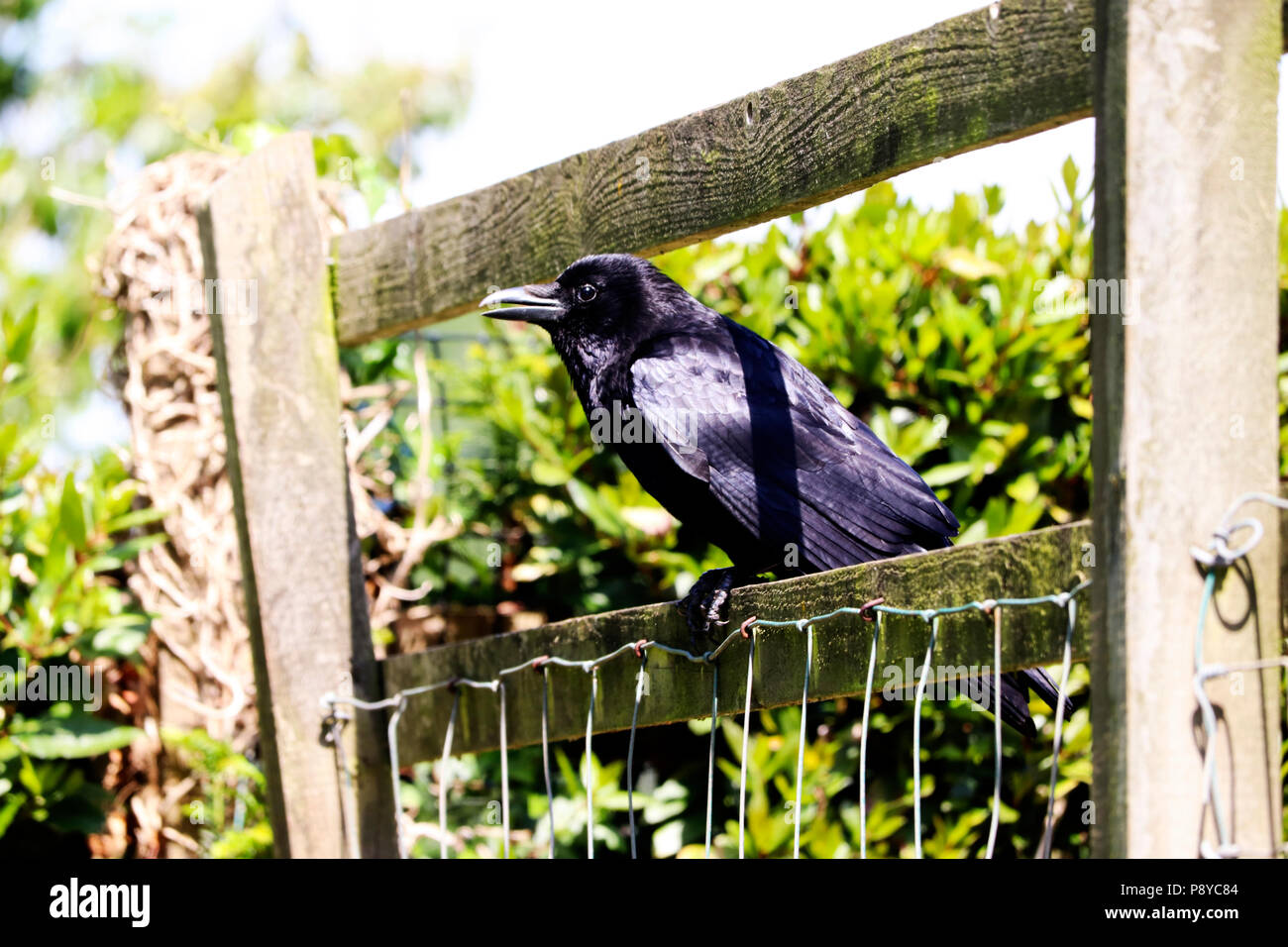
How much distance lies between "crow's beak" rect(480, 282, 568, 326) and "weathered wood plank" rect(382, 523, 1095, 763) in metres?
0.80

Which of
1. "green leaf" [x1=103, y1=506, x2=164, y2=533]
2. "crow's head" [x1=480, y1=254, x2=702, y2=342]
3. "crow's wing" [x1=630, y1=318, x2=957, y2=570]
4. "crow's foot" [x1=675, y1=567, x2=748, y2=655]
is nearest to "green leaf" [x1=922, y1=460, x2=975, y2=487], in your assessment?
"crow's wing" [x1=630, y1=318, x2=957, y2=570]

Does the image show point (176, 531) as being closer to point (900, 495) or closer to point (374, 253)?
point (374, 253)

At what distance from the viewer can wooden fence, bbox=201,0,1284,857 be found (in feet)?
4.39

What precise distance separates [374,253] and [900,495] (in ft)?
4.23

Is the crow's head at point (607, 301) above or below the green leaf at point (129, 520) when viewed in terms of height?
above

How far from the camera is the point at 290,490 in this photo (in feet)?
9.19

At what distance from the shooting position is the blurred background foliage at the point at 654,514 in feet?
11.4

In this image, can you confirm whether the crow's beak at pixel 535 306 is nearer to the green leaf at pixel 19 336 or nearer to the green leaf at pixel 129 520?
the green leaf at pixel 129 520

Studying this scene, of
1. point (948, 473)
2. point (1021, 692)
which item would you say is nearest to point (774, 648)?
point (1021, 692)

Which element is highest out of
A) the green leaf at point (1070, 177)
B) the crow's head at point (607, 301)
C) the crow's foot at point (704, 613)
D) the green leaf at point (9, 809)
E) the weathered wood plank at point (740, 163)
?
the green leaf at point (1070, 177)

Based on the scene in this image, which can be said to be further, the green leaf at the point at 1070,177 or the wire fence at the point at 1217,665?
the green leaf at the point at 1070,177

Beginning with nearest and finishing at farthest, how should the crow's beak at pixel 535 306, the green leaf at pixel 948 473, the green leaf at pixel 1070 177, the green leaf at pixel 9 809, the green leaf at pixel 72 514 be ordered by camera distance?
the crow's beak at pixel 535 306, the green leaf at pixel 9 809, the green leaf at pixel 72 514, the green leaf at pixel 948 473, the green leaf at pixel 1070 177

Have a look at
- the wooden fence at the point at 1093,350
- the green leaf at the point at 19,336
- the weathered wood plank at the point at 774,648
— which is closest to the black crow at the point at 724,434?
the weathered wood plank at the point at 774,648

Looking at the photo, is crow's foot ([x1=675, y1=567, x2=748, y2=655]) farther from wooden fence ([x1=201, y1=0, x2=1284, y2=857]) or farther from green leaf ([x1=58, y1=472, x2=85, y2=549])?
green leaf ([x1=58, y1=472, x2=85, y2=549])
